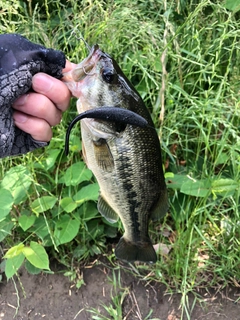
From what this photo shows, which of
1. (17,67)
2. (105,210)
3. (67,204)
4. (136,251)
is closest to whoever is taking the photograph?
(17,67)

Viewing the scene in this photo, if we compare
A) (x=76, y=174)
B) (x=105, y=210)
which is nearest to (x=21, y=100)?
(x=105, y=210)

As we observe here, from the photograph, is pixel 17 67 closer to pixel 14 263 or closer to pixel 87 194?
pixel 87 194

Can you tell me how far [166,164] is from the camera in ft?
7.40

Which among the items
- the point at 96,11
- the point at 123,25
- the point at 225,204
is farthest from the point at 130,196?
the point at 96,11

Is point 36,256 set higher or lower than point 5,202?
lower

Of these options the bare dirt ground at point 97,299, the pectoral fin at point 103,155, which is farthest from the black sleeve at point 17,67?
Result: the bare dirt ground at point 97,299

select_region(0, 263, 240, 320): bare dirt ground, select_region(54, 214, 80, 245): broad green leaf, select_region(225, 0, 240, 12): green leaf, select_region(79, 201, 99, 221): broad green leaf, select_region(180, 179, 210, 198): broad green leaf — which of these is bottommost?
select_region(0, 263, 240, 320): bare dirt ground

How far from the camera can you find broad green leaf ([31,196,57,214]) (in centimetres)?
196

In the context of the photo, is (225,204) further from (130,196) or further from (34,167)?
(34,167)

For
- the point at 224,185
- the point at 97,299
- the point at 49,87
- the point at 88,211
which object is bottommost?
the point at 97,299

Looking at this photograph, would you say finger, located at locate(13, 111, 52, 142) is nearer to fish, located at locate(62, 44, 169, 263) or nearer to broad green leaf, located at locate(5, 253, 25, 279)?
fish, located at locate(62, 44, 169, 263)

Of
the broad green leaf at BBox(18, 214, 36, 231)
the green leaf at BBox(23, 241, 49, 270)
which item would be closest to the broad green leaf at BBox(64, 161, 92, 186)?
the broad green leaf at BBox(18, 214, 36, 231)

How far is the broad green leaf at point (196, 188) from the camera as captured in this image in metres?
1.95

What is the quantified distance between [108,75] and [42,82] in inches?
8.4
